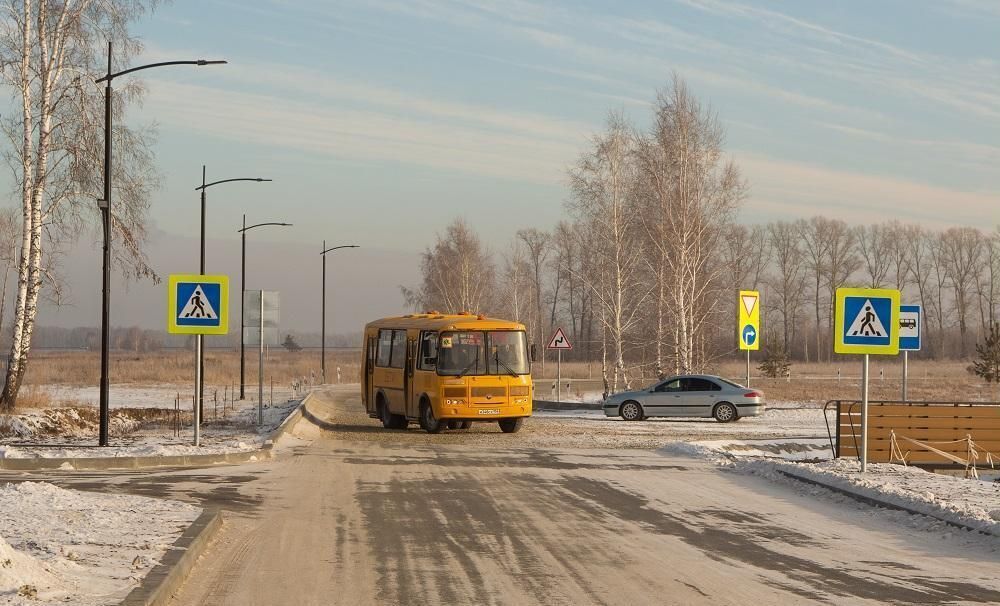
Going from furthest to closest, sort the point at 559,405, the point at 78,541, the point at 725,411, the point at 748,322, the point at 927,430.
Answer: the point at 559,405, the point at 725,411, the point at 748,322, the point at 927,430, the point at 78,541

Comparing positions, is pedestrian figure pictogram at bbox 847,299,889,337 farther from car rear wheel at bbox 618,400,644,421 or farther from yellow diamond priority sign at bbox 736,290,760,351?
car rear wheel at bbox 618,400,644,421

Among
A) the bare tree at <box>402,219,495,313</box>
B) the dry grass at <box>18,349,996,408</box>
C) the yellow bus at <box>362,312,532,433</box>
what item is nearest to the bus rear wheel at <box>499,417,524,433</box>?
the yellow bus at <box>362,312,532,433</box>

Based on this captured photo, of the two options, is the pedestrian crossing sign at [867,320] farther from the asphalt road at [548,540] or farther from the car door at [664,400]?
the car door at [664,400]

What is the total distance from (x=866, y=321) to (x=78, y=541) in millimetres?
12157

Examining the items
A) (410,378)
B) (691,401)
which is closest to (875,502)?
(410,378)

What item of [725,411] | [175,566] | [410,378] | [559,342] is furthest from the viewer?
[559,342]

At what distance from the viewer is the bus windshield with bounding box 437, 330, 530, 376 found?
29.7m

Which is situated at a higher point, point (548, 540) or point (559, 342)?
point (559, 342)

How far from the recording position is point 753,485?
734 inches

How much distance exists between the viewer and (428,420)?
3033 cm

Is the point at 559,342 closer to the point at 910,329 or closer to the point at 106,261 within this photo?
the point at 910,329

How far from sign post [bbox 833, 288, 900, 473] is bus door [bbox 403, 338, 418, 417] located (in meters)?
Answer: 14.1

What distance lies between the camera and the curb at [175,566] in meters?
8.57

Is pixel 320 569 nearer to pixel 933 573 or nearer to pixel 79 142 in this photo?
pixel 933 573
